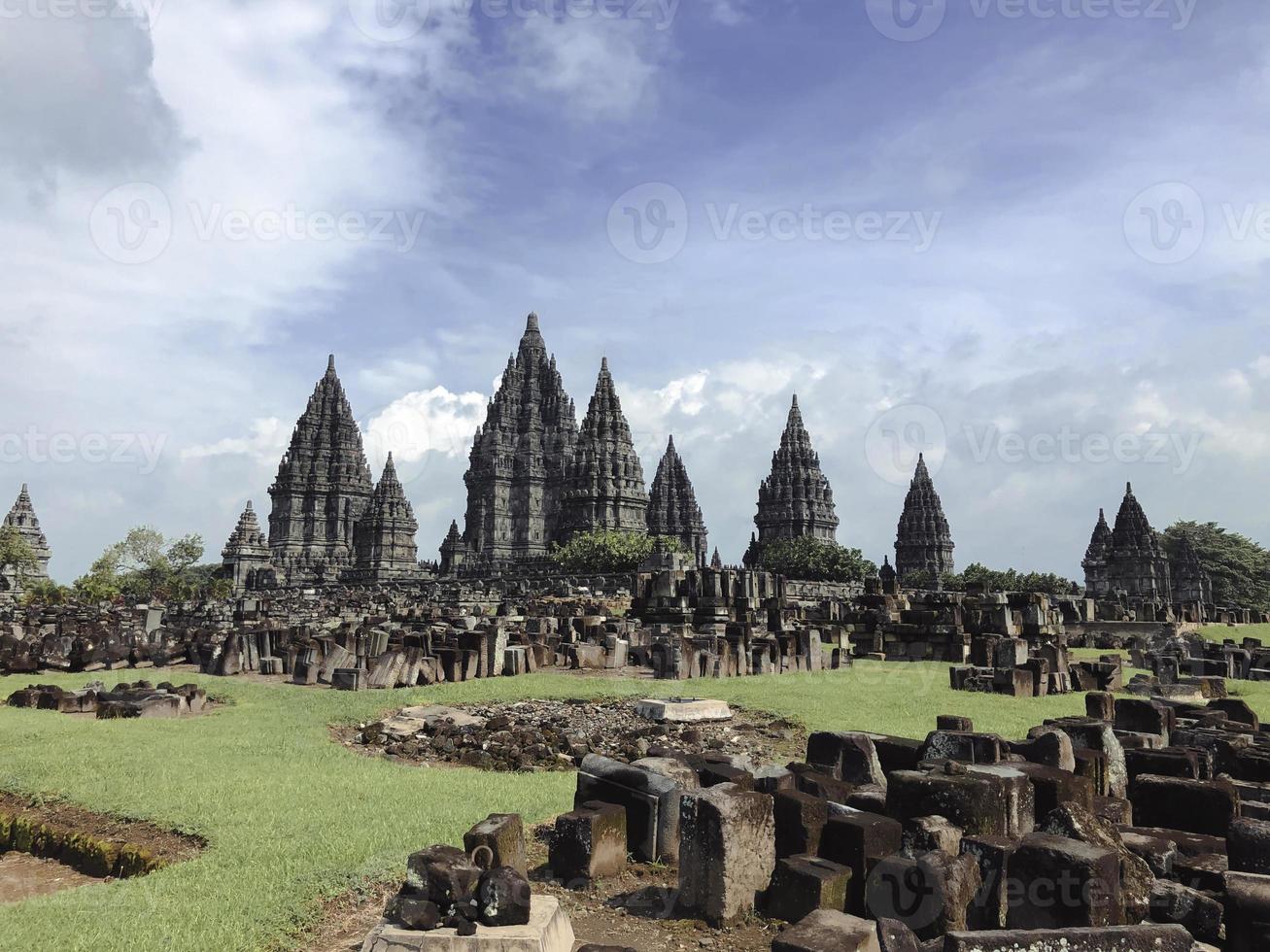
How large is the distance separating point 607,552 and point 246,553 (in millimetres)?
34671

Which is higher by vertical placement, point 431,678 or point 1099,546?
point 1099,546

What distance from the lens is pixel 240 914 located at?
4820mm

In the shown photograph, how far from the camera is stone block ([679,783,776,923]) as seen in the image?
4984mm

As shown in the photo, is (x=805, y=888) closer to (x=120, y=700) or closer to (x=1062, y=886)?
(x=1062, y=886)

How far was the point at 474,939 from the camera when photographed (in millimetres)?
4223

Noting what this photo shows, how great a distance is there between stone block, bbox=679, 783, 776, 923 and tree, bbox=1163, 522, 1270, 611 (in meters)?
82.2

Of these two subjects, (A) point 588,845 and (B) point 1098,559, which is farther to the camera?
(B) point 1098,559

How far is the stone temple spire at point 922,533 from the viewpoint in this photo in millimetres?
96688

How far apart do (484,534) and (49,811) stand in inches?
3430

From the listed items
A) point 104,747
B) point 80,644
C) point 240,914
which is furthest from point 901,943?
point 80,644

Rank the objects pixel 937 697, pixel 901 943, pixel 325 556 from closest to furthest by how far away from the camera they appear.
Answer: pixel 901 943 < pixel 937 697 < pixel 325 556

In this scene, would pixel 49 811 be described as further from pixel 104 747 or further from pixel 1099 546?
pixel 1099 546

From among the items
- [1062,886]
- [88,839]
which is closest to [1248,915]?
[1062,886]

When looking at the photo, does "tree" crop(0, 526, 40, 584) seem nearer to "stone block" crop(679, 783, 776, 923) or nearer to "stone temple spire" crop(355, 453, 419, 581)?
"stone temple spire" crop(355, 453, 419, 581)
